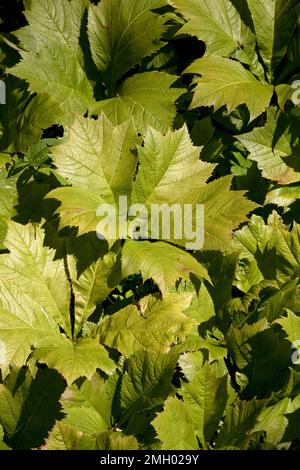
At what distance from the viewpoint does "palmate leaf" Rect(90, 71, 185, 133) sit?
183cm

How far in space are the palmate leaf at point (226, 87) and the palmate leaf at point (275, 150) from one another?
0.39 ft

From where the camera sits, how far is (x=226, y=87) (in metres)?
1.71

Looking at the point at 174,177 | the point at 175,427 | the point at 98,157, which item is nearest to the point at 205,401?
the point at 175,427

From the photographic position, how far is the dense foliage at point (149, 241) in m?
1.46

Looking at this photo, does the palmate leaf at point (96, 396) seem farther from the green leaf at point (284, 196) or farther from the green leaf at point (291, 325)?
the green leaf at point (284, 196)

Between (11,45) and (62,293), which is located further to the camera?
(11,45)

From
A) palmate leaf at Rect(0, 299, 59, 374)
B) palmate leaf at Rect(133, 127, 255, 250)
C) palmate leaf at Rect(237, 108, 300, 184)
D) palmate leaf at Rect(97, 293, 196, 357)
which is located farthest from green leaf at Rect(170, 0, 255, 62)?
palmate leaf at Rect(0, 299, 59, 374)

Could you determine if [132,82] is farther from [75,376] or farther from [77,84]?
[75,376]

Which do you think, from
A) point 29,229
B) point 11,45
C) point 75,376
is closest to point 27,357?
point 75,376

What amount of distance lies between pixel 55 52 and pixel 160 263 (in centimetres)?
85

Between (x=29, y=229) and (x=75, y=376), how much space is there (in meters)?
0.45

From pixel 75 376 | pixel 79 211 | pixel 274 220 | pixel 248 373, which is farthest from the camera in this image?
pixel 274 220

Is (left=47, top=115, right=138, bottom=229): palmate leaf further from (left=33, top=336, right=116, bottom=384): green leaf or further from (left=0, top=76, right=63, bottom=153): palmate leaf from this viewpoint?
(left=33, top=336, right=116, bottom=384): green leaf
